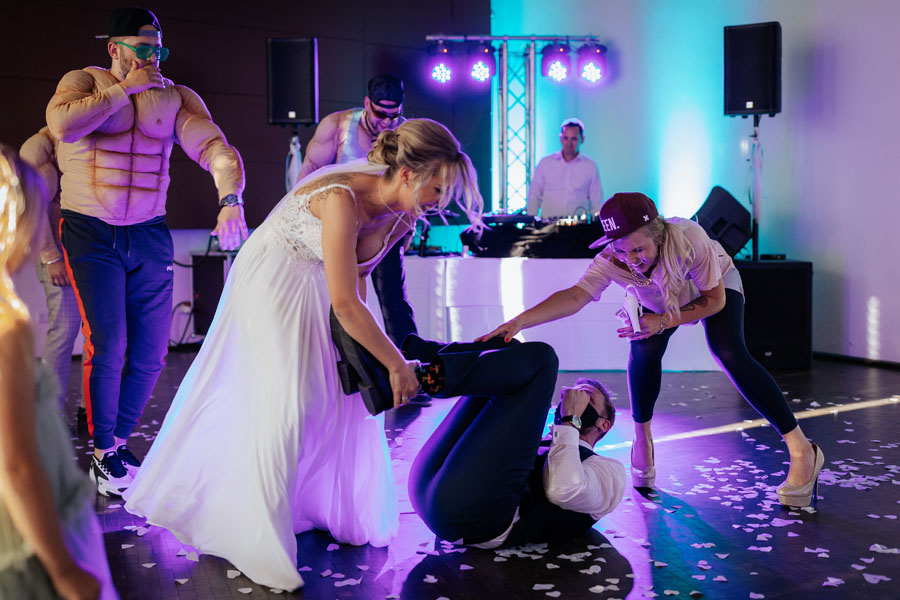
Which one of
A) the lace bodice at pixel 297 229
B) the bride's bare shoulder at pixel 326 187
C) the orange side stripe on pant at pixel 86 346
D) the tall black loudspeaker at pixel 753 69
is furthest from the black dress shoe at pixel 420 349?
the tall black loudspeaker at pixel 753 69

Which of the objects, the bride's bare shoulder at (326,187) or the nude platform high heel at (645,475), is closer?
the bride's bare shoulder at (326,187)

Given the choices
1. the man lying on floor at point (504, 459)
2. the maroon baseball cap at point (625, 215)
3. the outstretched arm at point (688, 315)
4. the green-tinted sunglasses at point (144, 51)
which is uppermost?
the green-tinted sunglasses at point (144, 51)

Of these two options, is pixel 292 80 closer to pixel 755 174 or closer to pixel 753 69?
pixel 753 69

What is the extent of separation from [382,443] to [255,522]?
513 millimetres

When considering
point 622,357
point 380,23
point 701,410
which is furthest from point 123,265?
point 380,23

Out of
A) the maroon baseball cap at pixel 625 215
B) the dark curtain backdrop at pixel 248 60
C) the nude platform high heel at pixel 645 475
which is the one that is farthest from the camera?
the dark curtain backdrop at pixel 248 60

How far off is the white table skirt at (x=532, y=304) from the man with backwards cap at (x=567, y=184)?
1.43 m

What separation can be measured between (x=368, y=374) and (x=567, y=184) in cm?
529

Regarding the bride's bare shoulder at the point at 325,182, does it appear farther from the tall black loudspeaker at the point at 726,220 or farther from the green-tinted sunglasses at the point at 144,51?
the tall black loudspeaker at the point at 726,220

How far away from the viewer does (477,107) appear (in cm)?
858

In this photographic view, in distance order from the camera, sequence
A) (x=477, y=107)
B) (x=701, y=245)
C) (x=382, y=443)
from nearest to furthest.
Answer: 1. (x=382, y=443)
2. (x=701, y=245)
3. (x=477, y=107)

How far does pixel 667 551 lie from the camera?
A: 8.36ft

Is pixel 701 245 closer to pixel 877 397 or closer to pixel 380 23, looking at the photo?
pixel 877 397

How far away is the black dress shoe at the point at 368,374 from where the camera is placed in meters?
2.27
